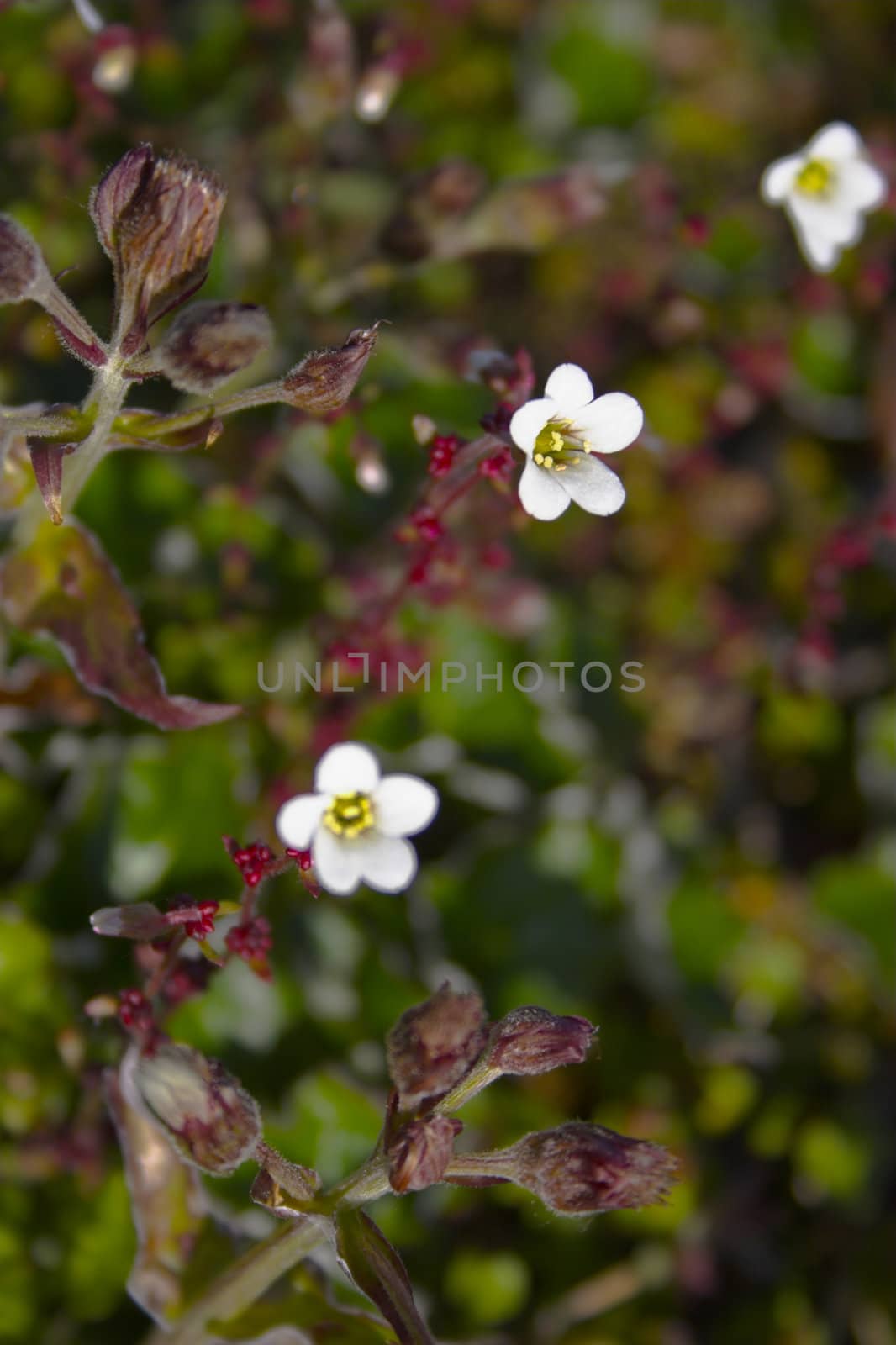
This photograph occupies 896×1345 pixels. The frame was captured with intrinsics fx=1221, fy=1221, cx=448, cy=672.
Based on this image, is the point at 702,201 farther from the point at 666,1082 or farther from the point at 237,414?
the point at 666,1082

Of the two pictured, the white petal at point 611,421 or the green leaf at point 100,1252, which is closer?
the white petal at point 611,421

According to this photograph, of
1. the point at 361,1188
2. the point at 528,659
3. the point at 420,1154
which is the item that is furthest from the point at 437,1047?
the point at 528,659

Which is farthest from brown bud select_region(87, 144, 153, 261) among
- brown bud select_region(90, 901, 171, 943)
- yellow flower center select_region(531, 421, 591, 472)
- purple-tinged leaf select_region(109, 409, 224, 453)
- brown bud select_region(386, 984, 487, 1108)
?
brown bud select_region(386, 984, 487, 1108)

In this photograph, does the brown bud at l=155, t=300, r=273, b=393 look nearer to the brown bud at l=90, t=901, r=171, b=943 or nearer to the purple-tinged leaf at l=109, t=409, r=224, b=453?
the purple-tinged leaf at l=109, t=409, r=224, b=453

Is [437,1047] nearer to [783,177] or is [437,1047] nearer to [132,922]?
[132,922]

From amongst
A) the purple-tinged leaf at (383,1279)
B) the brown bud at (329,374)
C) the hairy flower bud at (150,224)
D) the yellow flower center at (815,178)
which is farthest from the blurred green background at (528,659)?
the purple-tinged leaf at (383,1279)

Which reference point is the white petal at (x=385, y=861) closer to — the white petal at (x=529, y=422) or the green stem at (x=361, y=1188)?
the green stem at (x=361, y=1188)
